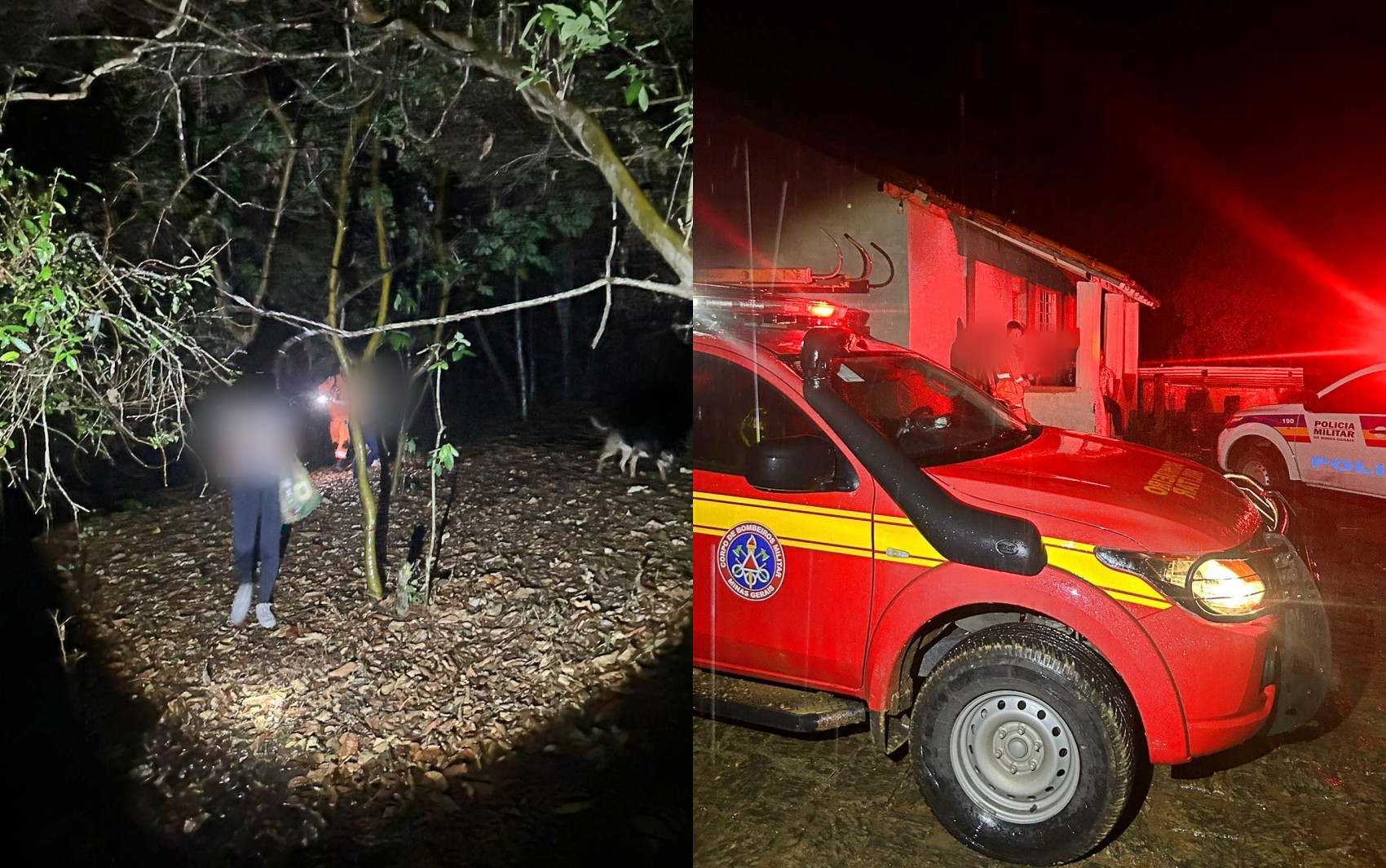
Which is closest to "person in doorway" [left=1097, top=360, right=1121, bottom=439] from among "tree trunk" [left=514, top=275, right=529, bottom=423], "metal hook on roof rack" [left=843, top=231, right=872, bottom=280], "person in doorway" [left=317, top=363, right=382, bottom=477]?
"metal hook on roof rack" [left=843, top=231, right=872, bottom=280]

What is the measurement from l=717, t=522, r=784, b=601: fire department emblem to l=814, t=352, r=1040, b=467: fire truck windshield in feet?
1.66

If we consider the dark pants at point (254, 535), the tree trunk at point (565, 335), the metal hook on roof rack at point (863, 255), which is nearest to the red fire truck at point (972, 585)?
the metal hook on roof rack at point (863, 255)

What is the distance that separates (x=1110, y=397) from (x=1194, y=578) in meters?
0.56

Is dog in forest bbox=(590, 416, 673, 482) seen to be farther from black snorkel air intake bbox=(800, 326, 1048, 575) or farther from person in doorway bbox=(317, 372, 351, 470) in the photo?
black snorkel air intake bbox=(800, 326, 1048, 575)

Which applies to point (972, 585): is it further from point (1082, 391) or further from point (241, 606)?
point (241, 606)

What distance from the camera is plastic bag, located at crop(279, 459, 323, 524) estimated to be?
12.0ft

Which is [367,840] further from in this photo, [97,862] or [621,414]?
[621,414]

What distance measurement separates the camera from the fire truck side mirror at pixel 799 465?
256cm

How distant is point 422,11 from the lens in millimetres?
3344

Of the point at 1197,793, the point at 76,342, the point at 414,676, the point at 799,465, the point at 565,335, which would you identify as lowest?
the point at 1197,793

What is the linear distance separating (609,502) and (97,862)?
97.5 inches

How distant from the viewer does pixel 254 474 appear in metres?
3.57

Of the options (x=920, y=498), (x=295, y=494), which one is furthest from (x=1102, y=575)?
(x=295, y=494)

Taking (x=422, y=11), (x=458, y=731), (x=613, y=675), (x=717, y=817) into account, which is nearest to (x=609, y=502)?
(x=613, y=675)
